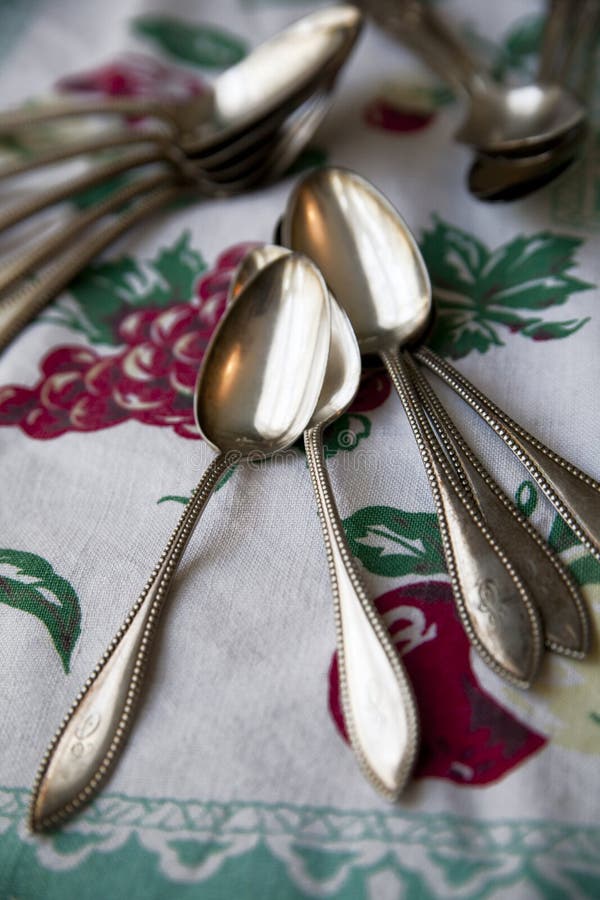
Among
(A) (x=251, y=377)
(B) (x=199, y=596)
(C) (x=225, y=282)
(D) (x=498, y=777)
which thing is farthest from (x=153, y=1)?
(D) (x=498, y=777)

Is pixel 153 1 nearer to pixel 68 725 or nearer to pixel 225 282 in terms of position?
pixel 225 282

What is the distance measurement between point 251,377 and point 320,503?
0.09 metres

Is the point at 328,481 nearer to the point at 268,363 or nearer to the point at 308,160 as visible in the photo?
the point at 268,363

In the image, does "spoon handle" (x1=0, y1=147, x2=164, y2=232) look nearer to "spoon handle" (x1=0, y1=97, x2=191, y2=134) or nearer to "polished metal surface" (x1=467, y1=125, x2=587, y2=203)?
"spoon handle" (x1=0, y1=97, x2=191, y2=134)

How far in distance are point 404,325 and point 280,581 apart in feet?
0.55

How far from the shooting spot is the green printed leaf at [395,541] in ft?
1.21

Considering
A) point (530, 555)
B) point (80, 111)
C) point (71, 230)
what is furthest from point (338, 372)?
point (80, 111)

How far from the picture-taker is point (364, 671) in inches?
12.8

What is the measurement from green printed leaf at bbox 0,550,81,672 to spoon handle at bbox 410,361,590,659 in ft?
0.66

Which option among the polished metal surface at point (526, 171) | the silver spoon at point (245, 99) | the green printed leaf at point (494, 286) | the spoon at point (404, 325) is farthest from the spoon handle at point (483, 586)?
the silver spoon at point (245, 99)

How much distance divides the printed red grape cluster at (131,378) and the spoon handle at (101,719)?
0.11m

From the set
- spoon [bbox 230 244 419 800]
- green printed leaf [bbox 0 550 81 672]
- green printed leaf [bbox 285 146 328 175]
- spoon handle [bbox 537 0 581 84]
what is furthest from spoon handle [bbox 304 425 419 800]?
spoon handle [bbox 537 0 581 84]

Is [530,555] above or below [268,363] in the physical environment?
below

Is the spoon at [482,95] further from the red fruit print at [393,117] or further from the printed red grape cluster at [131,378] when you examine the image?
the printed red grape cluster at [131,378]
